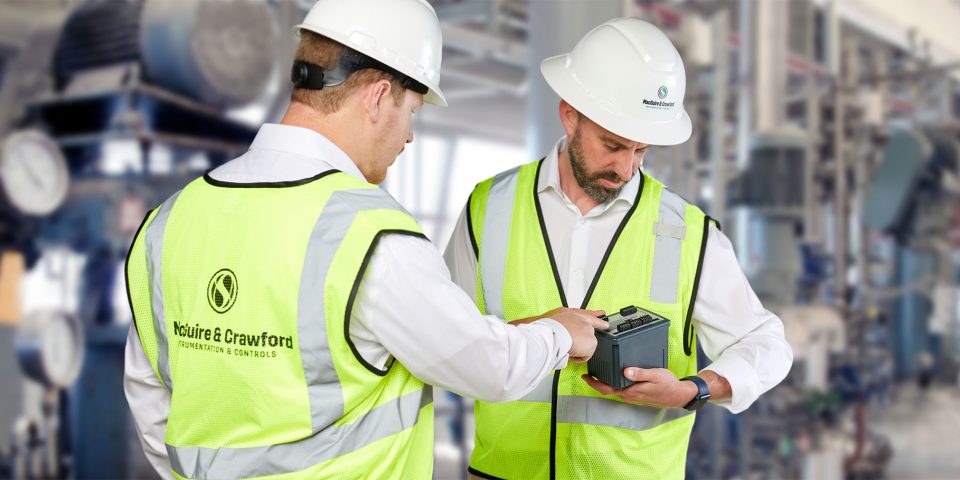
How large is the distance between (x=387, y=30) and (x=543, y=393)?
0.67 metres

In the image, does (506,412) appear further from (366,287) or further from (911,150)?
(911,150)

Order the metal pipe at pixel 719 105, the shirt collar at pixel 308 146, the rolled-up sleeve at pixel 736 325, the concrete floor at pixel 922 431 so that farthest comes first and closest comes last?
the concrete floor at pixel 922 431, the metal pipe at pixel 719 105, the rolled-up sleeve at pixel 736 325, the shirt collar at pixel 308 146

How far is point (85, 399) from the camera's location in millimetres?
2756

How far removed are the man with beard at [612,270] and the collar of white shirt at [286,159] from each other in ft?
1.59

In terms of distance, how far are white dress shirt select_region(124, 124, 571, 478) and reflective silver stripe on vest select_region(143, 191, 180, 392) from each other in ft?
0.33

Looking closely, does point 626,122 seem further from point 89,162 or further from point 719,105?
point 719,105

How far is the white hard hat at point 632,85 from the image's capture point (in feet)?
4.89

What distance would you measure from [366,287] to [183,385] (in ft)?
0.89

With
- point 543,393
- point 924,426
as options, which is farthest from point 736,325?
point 924,426

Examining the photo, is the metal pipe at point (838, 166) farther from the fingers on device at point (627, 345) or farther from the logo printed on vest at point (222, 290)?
the logo printed on vest at point (222, 290)

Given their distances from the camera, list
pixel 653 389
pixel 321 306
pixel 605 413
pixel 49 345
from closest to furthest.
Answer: pixel 321 306
pixel 653 389
pixel 605 413
pixel 49 345

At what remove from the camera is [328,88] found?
1.10m

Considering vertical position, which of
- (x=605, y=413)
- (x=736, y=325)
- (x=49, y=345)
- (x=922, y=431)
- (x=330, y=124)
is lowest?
(x=922, y=431)

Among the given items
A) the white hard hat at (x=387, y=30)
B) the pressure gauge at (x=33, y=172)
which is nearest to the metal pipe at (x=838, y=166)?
the pressure gauge at (x=33, y=172)
